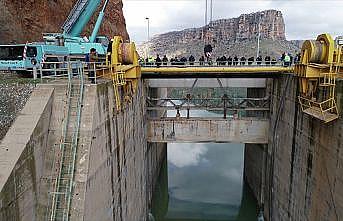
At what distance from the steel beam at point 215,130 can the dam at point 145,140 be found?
58mm

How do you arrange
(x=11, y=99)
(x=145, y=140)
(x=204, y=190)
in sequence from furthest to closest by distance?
(x=204, y=190) < (x=145, y=140) < (x=11, y=99)

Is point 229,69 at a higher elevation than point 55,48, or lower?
lower

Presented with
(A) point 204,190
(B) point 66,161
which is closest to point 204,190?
(A) point 204,190

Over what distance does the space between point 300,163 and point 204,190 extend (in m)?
11.3

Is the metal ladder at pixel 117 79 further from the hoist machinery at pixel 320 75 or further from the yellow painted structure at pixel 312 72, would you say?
the hoist machinery at pixel 320 75

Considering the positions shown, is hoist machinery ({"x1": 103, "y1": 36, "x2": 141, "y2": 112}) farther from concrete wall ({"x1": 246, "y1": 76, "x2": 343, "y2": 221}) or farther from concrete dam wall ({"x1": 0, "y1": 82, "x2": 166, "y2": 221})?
concrete wall ({"x1": 246, "y1": 76, "x2": 343, "y2": 221})

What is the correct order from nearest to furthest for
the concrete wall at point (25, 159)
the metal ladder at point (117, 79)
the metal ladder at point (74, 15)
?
the concrete wall at point (25, 159) → the metal ladder at point (117, 79) → the metal ladder at point (74, 15)

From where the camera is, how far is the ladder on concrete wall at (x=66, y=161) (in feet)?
24.0

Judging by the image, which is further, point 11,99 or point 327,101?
point 327,101

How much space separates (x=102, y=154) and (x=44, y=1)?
23.1m

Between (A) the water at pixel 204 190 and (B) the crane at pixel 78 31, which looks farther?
(A) the water at pixel 204 190

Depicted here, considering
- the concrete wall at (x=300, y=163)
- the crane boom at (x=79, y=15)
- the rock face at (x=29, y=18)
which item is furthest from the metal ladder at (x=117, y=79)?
the rock face at (x=29, y=18)

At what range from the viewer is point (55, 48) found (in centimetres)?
1380

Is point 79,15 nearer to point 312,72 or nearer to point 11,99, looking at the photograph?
point 11,99
